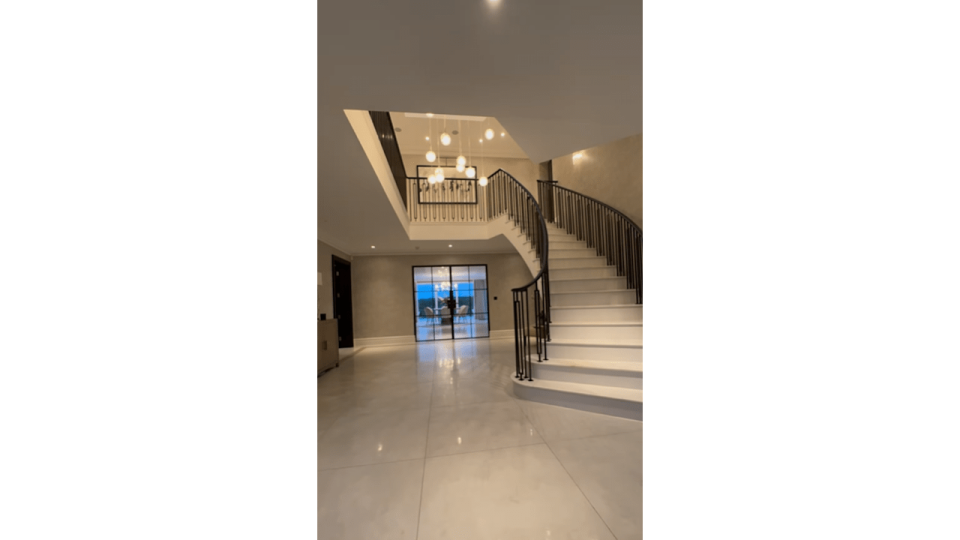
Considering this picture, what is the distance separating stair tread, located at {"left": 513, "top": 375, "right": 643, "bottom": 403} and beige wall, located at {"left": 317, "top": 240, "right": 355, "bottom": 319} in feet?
14.9

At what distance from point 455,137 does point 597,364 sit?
6.54 meters

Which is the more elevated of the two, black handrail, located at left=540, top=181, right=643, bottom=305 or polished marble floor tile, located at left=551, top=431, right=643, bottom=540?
black handrail, located at left=540, top=181, right=643, bottom=305

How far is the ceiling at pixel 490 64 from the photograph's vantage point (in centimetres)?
156

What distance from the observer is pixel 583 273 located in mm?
5297

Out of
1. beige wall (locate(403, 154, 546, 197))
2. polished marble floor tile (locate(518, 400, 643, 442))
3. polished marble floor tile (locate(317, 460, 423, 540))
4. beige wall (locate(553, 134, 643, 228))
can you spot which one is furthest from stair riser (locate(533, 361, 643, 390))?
beige wall (locate(403, 154, 546, 197))

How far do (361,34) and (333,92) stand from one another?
574 mm

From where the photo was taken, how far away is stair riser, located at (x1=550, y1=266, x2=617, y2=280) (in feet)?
17.4

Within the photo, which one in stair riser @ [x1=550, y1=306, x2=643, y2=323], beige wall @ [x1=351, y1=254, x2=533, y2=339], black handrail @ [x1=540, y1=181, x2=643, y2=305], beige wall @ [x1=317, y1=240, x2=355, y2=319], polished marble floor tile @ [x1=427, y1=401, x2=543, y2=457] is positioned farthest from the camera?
beige wall @ [x1=351, y1=254, x2=533, y2=339]

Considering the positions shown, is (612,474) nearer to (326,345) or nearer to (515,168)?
(326,345)

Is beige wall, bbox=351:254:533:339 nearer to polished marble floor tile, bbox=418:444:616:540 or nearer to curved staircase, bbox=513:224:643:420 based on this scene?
curved staircase, bbox=513:224:643:420

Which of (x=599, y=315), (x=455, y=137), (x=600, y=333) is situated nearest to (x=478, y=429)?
(x=600, y=333)
